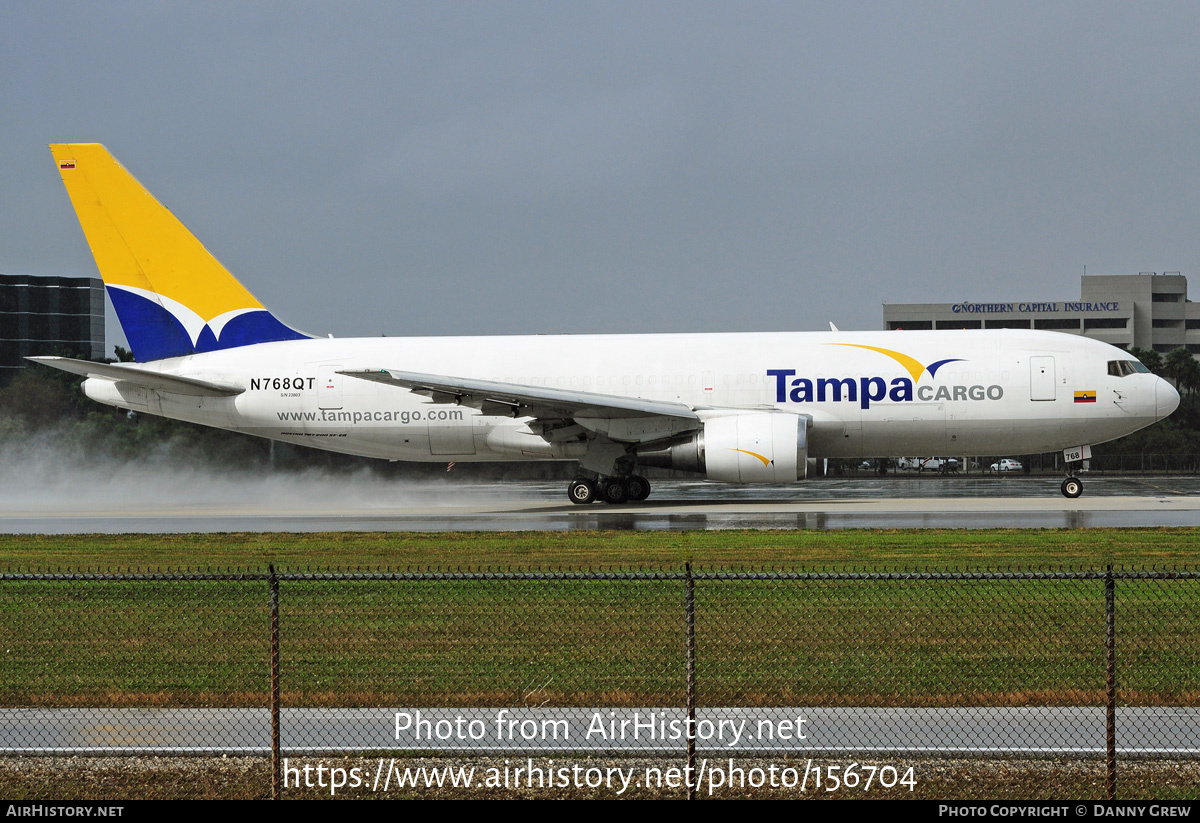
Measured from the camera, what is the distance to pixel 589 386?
2959cm

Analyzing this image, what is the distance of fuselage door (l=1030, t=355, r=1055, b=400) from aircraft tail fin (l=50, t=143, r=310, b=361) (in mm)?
20075

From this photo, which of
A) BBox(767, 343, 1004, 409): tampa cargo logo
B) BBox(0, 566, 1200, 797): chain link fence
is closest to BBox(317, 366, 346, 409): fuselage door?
BBox(767, 343, 1004, 409): tampa cargo logo

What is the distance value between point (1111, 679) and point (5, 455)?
44.6m

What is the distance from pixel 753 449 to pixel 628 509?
3.40 meters

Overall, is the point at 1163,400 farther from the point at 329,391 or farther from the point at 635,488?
the point at 329,391

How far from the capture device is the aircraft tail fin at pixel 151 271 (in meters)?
31.0

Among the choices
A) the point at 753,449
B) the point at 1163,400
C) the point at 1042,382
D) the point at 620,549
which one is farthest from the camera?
the point at 1163,400

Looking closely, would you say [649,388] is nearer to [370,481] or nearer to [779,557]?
[779,557]

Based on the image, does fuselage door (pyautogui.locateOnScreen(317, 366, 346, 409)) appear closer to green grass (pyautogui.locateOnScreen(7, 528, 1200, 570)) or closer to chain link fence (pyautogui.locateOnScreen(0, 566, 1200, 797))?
green grass (pyautogui.locateOnScreen(7, 528, 1200, 570))

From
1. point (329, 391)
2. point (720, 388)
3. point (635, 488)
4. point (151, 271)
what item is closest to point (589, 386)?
point (635, 488)

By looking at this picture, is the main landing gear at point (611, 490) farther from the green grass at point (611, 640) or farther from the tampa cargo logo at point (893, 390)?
the green grass at point (611, 640)

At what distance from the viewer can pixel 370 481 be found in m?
43.4

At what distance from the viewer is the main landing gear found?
29.2 m

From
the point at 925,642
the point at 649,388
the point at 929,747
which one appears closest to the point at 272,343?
the point at 649,388
